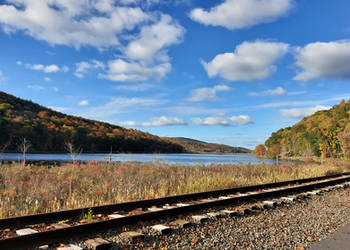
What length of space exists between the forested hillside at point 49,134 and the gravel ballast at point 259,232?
37844 millimetres

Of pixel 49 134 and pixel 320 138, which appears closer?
pixel 49 134

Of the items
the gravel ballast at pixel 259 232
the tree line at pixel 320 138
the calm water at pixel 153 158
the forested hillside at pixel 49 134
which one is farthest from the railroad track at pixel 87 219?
the tree line at pixel 320 138

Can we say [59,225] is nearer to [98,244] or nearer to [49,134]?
[98,244]

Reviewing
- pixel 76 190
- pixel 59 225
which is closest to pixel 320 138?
pixel 76 190

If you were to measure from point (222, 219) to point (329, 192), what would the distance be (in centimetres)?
729

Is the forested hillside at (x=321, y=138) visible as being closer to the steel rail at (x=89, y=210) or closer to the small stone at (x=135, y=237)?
the steel rail at (x=89, y=210)

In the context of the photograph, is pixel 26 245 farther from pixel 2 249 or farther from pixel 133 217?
pixel 133 217

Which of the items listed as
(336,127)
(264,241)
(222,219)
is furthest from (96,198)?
(336,127)

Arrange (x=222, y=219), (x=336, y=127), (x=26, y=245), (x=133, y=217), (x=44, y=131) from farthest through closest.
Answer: (x=336, y=127) < (x=44, y=131) < (x=222, y=219) < (x=133, y=217) < (x=26, y=245)

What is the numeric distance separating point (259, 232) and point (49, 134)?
6084 cm

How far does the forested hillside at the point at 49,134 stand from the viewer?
53.5 metres

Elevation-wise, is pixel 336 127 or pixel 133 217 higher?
pixel 336 127

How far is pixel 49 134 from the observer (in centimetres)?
5950

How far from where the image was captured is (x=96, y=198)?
7984 millimetres
